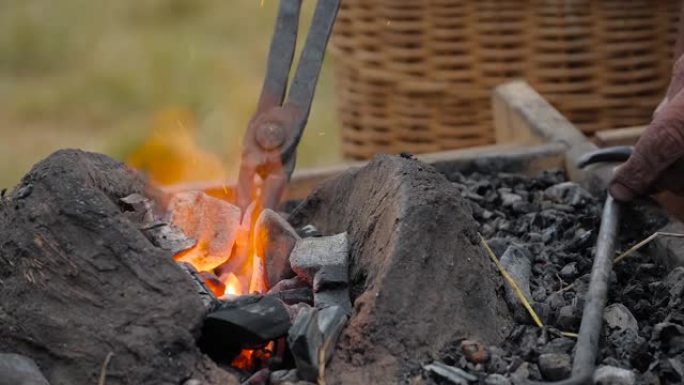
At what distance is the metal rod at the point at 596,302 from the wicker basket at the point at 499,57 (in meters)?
1.30

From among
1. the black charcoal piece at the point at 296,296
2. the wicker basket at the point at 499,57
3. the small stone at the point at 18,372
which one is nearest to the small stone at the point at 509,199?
Result: the black charcoal piece at the point at 296,296

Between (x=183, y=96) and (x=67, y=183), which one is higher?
(x=67, y=183)

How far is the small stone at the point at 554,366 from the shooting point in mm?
1686

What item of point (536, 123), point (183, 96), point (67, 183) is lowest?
point (183, 96)

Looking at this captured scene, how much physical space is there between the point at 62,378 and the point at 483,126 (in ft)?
7.44

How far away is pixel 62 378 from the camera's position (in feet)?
5.38

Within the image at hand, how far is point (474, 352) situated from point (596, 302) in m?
0.24

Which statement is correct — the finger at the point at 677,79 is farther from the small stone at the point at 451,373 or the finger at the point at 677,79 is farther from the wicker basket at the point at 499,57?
the wicker basket at the point at 499,57

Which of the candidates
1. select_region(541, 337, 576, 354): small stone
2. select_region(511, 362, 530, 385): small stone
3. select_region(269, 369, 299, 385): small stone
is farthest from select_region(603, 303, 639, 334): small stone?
select_region(269, 369, 299, 385): small stone

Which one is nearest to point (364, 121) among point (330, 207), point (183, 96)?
point (330, 207)

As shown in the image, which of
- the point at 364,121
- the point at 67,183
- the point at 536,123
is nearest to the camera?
the point at 67,183

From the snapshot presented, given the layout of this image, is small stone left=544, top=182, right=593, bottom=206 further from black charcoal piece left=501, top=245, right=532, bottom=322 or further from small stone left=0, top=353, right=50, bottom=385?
small stone left=0, top=353, right=50, bottom=385

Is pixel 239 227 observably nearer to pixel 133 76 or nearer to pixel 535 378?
pixel 535 378

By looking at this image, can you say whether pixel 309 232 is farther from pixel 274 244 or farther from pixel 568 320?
pixel 568 320
